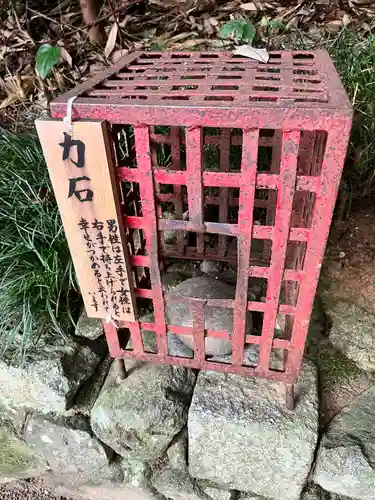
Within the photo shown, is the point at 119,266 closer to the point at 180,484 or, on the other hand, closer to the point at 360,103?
the point at 180,484

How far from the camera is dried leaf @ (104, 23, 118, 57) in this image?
2.53 meters

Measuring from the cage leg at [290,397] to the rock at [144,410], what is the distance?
0.35 metres

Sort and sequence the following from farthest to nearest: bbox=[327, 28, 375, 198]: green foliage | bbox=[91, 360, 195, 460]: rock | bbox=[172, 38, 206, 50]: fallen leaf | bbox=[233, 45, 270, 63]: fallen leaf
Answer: bbox=[172, 38, 206, 50]: fallen leaf
bbox=[327, 28, 375, 198]: green foliage
bbox=[91, 360, 195, 460]: rock
bbox=[233, 45, 270, 63]: fallen leaf

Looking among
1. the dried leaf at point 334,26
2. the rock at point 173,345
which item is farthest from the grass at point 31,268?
the dried leaf at point 334,26

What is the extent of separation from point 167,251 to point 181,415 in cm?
64

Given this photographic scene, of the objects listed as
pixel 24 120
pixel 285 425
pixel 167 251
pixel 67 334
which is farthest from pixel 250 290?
pixel 24 120

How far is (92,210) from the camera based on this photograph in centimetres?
108

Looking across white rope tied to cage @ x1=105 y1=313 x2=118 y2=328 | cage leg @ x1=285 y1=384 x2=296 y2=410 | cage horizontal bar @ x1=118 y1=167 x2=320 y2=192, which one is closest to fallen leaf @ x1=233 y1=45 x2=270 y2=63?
cage horizontal bar @ x1=118 y1=167 x2=320 y2=192

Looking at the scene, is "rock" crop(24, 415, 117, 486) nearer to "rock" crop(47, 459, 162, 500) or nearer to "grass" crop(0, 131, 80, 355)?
"rock" crop(47, 459, 162, 500)

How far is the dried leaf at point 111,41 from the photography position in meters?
2.53

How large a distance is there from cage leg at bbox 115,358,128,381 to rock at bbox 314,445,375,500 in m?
0.69

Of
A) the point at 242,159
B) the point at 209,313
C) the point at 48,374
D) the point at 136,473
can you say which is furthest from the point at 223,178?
the point at 136,473

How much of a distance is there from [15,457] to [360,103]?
204 cm

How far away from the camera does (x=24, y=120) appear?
2.62m
